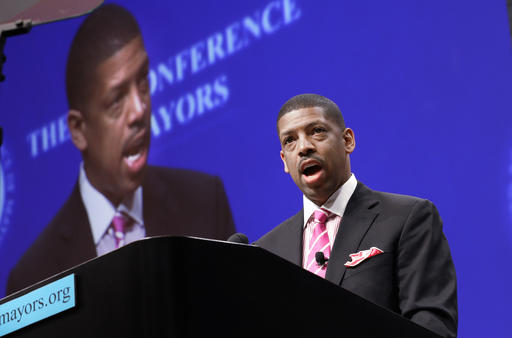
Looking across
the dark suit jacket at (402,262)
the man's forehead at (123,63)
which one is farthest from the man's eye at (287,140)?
the man's forehead at (123,63)

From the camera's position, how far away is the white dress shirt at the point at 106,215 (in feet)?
12.9

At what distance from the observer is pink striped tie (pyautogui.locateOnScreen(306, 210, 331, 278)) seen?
6.46 feet

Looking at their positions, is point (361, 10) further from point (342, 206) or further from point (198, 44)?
point (342, 206)

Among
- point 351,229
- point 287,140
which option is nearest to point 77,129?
point 287,140

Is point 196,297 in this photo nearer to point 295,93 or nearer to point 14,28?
point 14,28

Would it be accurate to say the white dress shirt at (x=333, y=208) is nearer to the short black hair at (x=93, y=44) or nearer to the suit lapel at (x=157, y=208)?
the suit lapel at (x=157, y=208)

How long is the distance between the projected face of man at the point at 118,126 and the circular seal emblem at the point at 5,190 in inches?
23.4

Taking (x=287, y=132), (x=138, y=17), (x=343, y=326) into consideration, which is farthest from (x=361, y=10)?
(x=343, y=326)

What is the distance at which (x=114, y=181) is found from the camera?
412 cm

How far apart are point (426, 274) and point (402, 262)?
0.08 metres

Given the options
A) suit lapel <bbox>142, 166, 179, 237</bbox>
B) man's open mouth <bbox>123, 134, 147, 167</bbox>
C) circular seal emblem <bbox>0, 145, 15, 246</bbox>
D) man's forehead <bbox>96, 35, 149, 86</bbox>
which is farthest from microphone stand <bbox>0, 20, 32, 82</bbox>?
circular seal emblem <bbox>0, 145, 15, 246</bbox>

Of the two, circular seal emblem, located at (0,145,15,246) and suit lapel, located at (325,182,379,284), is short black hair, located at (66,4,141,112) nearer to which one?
circular seal emblem, located at (0,145,15,246)

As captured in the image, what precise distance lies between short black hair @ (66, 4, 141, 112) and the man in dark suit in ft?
7.53

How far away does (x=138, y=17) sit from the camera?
4.37 metres
